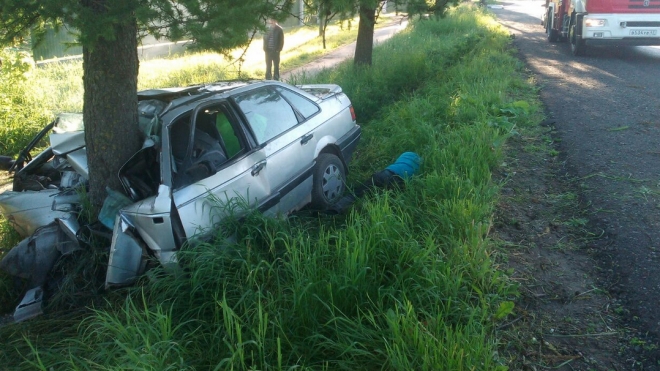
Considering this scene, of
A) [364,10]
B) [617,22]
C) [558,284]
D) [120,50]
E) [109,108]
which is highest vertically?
[120,50]

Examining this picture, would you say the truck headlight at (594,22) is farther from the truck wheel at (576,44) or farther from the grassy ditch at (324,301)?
the grassy ditch at (324,301)

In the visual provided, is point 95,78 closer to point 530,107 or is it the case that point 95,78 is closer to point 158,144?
point 158,144

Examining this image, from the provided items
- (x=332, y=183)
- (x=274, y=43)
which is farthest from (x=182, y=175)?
(x=274, y=43)

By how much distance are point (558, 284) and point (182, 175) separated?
9.83ft

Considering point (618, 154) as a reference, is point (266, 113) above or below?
above

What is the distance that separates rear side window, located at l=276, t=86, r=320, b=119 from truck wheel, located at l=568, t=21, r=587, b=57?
422 inches

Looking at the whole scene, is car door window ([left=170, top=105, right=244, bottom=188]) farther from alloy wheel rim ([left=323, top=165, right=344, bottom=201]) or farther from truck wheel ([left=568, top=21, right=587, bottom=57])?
truck wheel ([left=568, top=21, right=587, bottom=57])

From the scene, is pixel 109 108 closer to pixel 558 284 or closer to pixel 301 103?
pixel 301 103

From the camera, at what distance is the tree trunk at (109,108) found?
17.8ft

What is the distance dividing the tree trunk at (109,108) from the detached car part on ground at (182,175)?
0.24 m

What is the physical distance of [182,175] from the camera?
486 centimetres

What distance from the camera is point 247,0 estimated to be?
5.41m

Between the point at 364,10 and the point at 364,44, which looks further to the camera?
the point at 364,44

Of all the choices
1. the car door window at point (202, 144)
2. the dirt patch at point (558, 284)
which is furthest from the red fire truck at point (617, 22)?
the car door window at point (202, 144)
